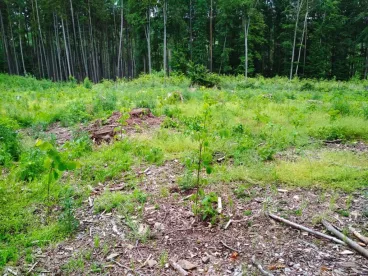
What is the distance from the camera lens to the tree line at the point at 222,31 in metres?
25.0

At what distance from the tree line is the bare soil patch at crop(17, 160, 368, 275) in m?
22.6

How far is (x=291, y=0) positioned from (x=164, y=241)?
105 ft

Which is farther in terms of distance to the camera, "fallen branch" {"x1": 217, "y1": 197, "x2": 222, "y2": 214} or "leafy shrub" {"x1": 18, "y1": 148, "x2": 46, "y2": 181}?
"leafy shrub" {"x1": 18, "y1": 148, "x2": 46, "y2": 181}

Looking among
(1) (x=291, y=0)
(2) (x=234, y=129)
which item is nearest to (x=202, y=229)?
(2) (x=234, y=129)

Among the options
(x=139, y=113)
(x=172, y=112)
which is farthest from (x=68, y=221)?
(x=172, y=112)

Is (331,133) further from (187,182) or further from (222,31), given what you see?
(222,31)

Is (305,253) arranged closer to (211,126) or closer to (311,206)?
(311,206)

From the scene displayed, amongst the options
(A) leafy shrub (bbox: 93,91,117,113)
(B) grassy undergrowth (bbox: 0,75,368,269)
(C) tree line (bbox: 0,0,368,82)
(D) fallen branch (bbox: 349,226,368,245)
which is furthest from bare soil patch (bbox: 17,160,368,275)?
(C) tree line (bbox: 0,0,368,82)

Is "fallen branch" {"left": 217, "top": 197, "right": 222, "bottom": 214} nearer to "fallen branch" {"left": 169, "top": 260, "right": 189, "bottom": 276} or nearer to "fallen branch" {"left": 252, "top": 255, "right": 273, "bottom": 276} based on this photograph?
"fallen branch" {"left": 252, "top": 255, "right": 273, "bottom": 276}

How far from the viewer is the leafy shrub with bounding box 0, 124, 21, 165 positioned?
15.5 ft

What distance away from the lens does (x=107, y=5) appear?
102ft

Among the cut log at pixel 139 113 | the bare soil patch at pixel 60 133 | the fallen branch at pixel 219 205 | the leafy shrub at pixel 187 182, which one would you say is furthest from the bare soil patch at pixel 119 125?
the fallen branch at pixel 219 205

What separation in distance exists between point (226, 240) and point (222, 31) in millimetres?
29156

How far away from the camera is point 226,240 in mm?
2730
